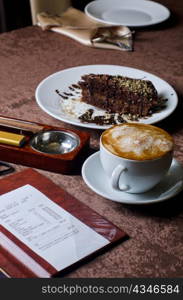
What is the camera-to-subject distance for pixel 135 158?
0.88 metres

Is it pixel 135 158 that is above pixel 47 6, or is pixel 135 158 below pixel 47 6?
above

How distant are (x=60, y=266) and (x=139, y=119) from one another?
516 millimetres

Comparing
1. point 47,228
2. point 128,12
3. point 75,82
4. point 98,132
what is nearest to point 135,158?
point 47,228

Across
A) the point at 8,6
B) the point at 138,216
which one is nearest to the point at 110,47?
the point at 138,216

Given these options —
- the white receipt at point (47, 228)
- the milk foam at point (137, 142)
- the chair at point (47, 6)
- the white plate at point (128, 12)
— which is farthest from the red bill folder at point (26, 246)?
the chair at point (47, 6)

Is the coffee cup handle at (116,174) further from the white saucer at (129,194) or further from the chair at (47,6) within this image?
the chair at (47,6)

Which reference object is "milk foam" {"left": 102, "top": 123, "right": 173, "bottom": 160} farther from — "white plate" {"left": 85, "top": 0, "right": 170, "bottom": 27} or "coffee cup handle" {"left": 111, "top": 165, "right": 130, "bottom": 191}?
"white plate" {"left": 85, "top": 0, "right": 170, "bottom": 27}

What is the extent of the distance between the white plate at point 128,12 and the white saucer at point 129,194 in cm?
91

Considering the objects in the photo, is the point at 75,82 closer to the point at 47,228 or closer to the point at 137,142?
the point at 137,142

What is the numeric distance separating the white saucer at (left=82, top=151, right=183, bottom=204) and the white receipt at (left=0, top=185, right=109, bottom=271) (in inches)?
3.1

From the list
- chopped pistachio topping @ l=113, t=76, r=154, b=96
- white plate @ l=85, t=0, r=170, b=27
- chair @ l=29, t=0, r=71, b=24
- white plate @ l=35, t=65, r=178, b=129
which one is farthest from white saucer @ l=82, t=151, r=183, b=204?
chair @ l=29, t=0, r=71, b=24

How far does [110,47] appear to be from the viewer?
165cm

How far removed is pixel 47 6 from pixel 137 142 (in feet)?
4.33

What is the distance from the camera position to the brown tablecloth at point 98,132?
0.81 m
